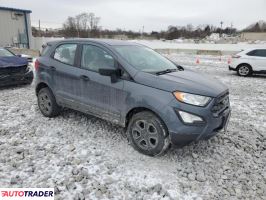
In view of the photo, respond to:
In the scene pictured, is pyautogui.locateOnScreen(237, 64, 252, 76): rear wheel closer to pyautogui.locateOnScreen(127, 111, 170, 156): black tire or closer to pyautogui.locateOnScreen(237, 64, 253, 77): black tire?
pyautogui.locateOnScreen(237, 64, 253, 77): black tire

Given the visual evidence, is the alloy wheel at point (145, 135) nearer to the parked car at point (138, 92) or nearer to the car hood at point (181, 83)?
the parked car at point (138, 92)

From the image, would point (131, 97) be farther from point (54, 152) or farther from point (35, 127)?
point (35, 127)

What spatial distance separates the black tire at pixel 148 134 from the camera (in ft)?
12.8

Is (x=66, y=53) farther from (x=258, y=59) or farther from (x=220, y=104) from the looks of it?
(x=258, y=59)

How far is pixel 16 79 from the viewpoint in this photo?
8.42 m

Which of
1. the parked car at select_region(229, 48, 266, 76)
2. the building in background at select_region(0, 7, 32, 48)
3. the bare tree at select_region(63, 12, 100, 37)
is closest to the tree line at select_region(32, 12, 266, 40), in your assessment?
the bare tree at select_region(63, 12, 100, 37)

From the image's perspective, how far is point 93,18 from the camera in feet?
206

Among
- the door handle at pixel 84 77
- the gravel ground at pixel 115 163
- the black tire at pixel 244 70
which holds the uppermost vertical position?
the door handle at pixel 84 77

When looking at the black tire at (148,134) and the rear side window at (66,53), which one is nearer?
the black tire at (148,134)

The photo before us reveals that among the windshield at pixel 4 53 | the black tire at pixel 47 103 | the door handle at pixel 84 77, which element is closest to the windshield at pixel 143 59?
the door handle at pixel 84 77

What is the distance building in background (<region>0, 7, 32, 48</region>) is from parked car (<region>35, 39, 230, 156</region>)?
68.7 feet

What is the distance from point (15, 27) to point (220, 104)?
24.4 m

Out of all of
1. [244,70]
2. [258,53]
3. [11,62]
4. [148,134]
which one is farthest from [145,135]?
[258,53]

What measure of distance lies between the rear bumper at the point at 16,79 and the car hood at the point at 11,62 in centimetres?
32
